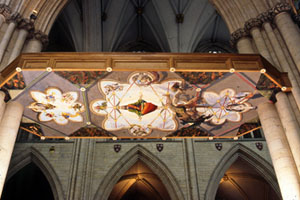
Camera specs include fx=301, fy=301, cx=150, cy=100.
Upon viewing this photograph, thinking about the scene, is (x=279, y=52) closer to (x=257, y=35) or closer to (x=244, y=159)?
(x=257, y=35)

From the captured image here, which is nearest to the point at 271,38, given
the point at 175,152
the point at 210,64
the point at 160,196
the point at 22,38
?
the point at 210,64

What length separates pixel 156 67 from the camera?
17.0 feet

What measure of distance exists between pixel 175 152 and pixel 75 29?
8000mm

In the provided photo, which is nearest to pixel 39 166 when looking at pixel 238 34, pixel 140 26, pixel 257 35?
pixel 238 34

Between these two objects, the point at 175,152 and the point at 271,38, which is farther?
the point at 175,152

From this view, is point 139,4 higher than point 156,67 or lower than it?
higher

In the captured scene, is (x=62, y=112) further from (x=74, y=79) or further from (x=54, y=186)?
(x=54, y=186)

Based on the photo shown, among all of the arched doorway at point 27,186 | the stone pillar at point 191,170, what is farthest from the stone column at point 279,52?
the arched doorway at point 27,186

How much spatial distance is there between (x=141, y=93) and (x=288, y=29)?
3.57m

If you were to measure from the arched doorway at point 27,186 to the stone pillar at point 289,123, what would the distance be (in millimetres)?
13027

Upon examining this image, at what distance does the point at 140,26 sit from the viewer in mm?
16734

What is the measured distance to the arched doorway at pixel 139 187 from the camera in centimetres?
1422

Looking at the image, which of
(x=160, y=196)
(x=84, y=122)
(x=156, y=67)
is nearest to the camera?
(x=156, y=67)

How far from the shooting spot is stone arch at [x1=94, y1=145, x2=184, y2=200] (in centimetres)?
1124
